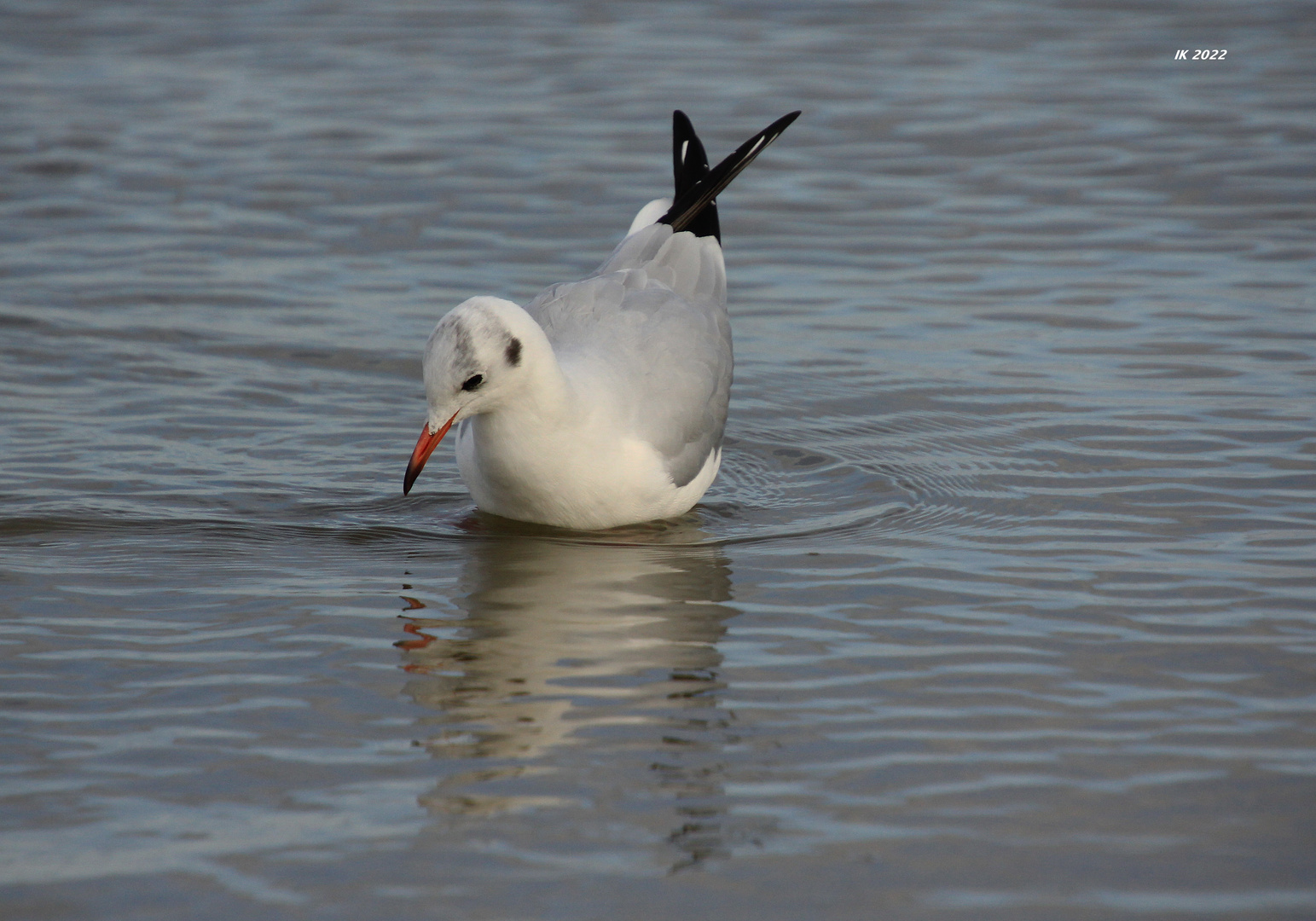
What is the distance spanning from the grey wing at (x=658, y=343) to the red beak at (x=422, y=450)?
2.27ft

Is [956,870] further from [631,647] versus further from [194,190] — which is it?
[194,190]

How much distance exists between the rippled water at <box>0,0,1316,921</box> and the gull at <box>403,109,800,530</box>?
202mm

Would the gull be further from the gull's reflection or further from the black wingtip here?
the black wingtip

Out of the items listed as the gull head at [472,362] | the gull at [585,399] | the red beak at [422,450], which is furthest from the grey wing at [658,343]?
the red beak at [422,450]

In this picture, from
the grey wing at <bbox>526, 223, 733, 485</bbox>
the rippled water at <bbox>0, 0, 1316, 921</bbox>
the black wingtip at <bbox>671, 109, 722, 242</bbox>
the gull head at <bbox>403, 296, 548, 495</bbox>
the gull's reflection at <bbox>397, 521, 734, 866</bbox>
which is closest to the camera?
the rippled water at <bbox>0, 0, 1316, 921</bbox>

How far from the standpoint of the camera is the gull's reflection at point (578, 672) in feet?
13.9

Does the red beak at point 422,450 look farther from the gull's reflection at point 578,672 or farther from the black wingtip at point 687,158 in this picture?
the black wingtip at point 687,158

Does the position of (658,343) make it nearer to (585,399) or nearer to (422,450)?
(585,399)

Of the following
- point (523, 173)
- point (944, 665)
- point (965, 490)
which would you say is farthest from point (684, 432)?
point (523, 173)

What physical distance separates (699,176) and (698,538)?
237 cm

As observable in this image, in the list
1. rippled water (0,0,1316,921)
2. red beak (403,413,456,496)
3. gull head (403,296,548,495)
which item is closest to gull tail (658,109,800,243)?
rippled water (0,0,1316,921)

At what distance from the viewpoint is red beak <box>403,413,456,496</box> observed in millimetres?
5773

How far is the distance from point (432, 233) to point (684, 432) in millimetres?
4325

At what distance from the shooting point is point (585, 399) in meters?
6.12
